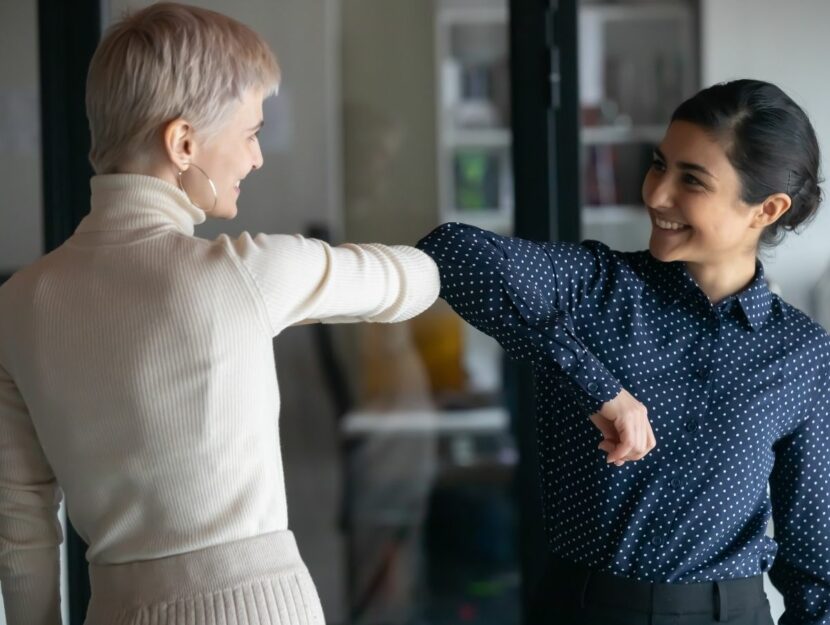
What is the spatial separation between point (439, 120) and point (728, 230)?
1.09 meters

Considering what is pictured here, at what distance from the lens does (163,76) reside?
123 cm

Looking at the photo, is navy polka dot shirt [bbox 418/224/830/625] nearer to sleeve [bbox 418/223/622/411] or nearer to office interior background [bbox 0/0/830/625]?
sleeve [bbox 418/223/622/411]

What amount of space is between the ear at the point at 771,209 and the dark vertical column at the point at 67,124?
1.60m

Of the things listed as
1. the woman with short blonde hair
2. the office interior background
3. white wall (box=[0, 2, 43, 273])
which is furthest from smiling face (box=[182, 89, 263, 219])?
white wall (box=[0, 2, 43, 273])

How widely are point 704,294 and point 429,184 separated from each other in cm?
104

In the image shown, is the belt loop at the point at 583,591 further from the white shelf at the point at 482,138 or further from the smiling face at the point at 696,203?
the white shelf at the point at 482,138

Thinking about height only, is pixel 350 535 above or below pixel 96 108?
below

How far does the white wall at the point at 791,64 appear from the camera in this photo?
2.51 meters

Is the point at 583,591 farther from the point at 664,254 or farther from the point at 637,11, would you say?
the point at 637,11

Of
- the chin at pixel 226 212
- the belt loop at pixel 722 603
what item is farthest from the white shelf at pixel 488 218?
the chin at pixel 226 212

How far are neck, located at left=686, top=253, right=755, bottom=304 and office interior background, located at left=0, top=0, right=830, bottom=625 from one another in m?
0.77

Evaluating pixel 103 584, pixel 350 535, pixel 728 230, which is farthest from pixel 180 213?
pixel 350 535

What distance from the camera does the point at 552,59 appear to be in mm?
2465

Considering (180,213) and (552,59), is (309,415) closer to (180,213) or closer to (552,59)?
(552,59)
